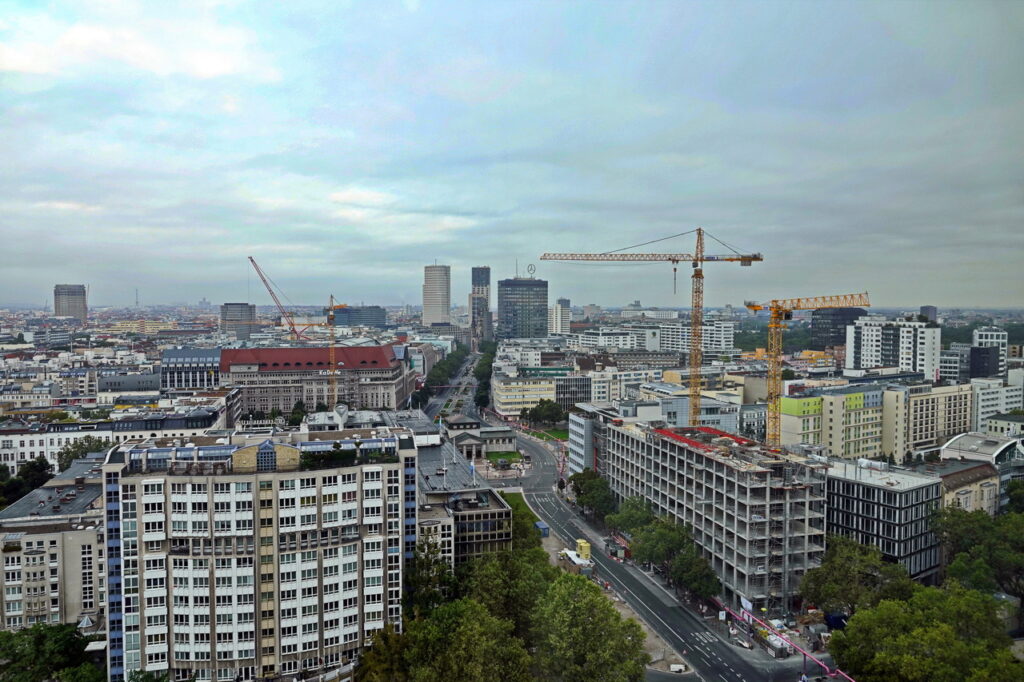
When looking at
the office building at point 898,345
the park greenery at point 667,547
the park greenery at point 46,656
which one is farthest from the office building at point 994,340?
the park greenery at point 46,656

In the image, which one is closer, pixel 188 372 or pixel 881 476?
pixel 881 476

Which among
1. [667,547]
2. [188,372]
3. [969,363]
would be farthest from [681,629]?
[188,372]

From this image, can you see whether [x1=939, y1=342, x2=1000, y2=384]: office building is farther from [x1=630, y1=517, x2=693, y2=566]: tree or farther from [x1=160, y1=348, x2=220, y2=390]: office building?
[x1=160, y1=348, x2=220, y2=390]: office building

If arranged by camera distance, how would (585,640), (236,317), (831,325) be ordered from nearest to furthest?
(585,640) < (831,325) < (236,317)

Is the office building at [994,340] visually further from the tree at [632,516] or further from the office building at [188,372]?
the office building at [188,372]

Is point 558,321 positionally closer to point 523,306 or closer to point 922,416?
point 523,306

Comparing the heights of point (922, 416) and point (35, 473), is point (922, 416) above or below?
above

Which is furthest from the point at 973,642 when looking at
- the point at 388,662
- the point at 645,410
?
the point at 645,410

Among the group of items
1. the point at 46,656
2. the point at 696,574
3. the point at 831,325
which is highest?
the point at 831,325

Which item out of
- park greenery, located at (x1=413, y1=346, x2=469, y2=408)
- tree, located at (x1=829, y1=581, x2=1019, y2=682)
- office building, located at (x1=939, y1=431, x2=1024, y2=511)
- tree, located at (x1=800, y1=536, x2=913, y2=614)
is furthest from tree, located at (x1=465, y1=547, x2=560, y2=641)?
park greenery, located at (x1=413, y1=346, x2=469, y2=408)
